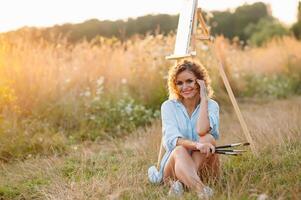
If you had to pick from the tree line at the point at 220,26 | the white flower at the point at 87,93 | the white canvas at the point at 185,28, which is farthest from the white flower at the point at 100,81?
the tree line at the point at 220,26

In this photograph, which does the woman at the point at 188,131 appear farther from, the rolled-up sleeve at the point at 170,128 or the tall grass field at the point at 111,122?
the tall grass field at the point at 111,122

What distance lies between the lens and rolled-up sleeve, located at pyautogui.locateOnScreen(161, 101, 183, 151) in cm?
429

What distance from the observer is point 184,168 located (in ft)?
13.2

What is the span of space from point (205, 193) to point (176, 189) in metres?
0.29

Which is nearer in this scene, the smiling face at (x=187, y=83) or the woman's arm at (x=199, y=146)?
the woman's arm at (x=199, y=146)

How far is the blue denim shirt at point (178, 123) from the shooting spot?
433cm

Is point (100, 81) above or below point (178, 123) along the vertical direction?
below

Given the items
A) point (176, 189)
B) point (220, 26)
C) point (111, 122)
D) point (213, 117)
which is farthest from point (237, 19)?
point (176, 189)

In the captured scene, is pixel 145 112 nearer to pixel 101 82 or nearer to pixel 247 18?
pixel 101 82

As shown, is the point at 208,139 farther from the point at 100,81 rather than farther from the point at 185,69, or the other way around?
the point at 100,81

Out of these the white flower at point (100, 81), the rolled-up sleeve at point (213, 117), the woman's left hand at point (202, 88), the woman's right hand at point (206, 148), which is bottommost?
the white flower at point (100, 81)

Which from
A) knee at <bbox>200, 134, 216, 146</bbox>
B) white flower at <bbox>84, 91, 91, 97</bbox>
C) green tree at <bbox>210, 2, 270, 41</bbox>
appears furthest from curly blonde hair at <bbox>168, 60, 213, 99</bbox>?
green tree at <bbox>210, 2, 270, 41</bbox>

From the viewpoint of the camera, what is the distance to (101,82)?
7.89 m

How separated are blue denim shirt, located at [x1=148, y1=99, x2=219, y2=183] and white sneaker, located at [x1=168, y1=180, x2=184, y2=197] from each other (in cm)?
36
